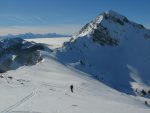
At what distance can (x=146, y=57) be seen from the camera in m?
194

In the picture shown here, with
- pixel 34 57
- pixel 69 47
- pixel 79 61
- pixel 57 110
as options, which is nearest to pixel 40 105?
pixel 57 110

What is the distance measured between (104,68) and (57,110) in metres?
147

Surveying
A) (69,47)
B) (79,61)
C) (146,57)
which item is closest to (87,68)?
→ (79,61)

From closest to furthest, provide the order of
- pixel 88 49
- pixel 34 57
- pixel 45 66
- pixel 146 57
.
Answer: pixel 45 66 < pixel 34 57 < pixel 88 49 < pixel 146 57

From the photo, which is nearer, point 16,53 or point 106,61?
point 16,53

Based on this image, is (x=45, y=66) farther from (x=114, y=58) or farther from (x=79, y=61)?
(x=114, y=58)

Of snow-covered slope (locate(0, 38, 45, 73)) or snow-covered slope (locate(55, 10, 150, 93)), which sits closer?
snow-covered slope (locate(0, 38, 45, 73))

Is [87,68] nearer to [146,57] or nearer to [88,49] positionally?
[88,49]

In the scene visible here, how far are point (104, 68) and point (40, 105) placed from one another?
475 feet

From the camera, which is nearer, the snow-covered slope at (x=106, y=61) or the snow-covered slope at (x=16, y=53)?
the snow-covered slope at (x=16, y=53)

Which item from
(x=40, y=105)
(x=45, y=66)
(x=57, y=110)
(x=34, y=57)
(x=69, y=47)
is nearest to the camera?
(x=57, y=110)

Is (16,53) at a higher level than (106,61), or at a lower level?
higher

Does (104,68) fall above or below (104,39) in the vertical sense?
below

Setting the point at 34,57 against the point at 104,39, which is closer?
the point at 34,57
